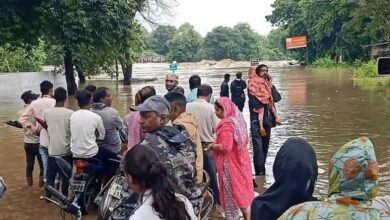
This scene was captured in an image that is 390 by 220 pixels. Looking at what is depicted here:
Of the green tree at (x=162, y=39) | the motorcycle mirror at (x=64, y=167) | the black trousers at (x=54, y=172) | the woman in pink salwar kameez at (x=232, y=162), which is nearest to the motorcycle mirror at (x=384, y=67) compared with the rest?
the woman in pink salwar kameez at (x=232, y=162)

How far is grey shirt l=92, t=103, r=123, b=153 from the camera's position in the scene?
6.64 m

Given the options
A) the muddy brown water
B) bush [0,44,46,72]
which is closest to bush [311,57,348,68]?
bush [0,44,46,72]

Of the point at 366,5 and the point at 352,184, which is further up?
the point at 366,5

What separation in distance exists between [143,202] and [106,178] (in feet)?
12.9

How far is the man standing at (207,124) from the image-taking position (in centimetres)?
655

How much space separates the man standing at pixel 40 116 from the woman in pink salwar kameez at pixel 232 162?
104 inches

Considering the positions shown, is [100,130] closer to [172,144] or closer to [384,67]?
[172,144]

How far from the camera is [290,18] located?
69250 millimetres

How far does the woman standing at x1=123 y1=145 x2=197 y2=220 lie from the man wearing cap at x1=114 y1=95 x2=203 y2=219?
78 centimetres

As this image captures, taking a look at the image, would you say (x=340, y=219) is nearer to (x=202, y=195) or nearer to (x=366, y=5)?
(x=202, y=195)

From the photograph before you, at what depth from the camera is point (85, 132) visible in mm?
6391

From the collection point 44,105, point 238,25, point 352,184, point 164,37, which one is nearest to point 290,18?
point 238,25

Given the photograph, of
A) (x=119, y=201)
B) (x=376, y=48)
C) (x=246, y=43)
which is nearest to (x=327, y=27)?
(x=376, y=48)

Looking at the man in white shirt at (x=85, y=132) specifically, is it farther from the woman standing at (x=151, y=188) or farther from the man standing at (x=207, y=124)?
the woman standing at (x=151, y=188)
